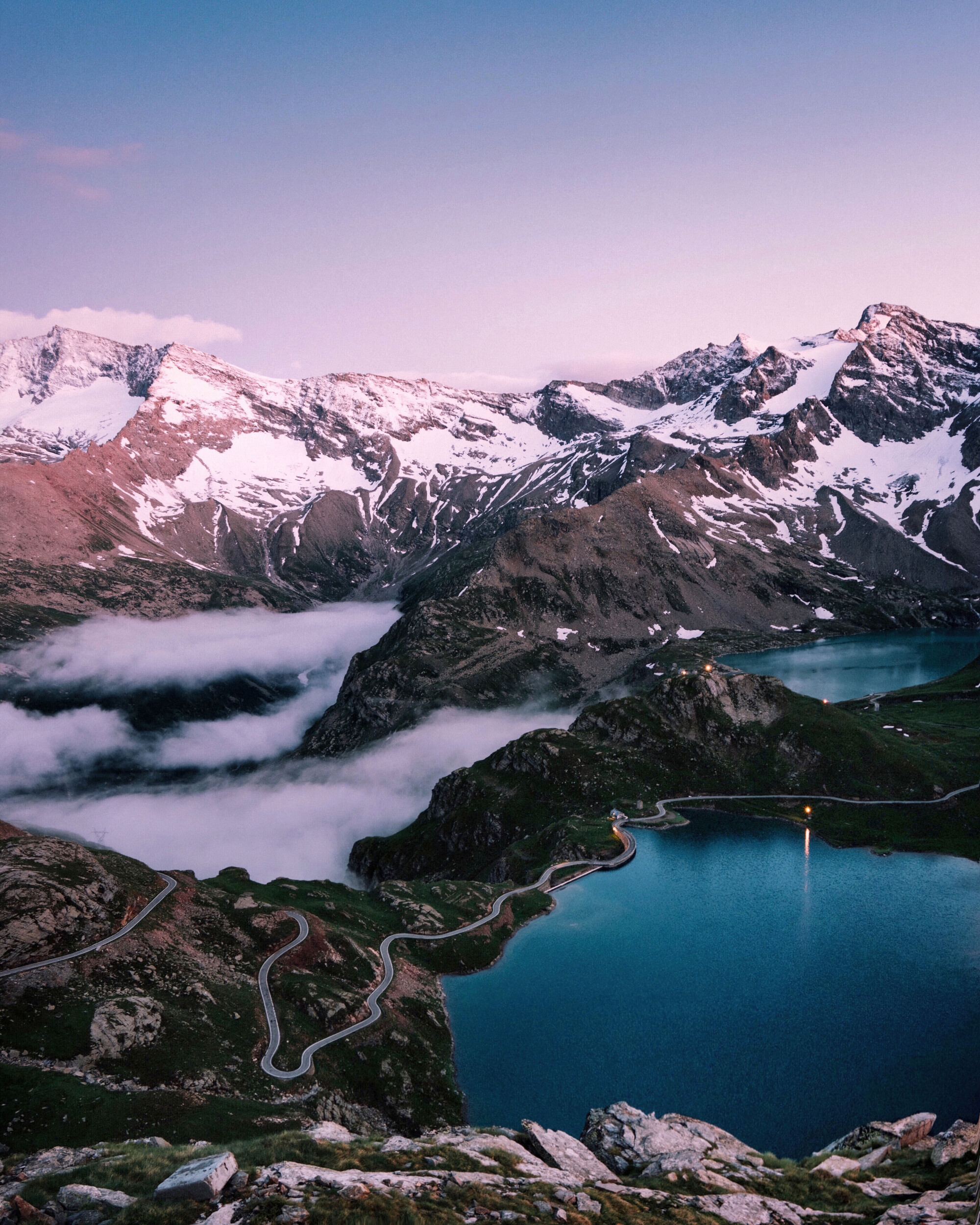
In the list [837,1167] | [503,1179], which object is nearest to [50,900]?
[503,1179]

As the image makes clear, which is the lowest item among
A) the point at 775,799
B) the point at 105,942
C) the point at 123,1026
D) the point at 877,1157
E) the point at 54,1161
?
the point at 775,799

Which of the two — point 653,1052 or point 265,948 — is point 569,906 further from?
point 265,948

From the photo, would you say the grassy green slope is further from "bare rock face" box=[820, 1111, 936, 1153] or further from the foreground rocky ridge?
the foreground rocky ridge

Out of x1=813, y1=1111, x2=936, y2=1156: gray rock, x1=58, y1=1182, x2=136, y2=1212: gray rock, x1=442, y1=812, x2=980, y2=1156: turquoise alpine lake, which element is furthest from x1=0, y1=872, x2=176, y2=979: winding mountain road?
x1=813, y1=1111, x2=936, y2=1156: gray rock

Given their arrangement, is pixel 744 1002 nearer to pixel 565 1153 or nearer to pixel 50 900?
pixel 565 1153

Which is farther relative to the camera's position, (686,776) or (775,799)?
(686,776)

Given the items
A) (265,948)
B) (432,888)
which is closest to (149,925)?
(265,948)
